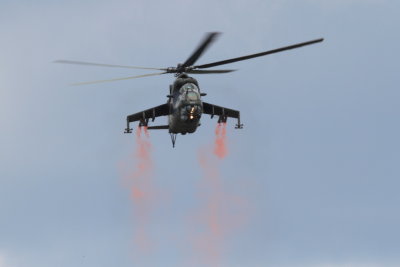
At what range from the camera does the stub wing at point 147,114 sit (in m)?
83.7

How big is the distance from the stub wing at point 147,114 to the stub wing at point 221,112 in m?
3.68

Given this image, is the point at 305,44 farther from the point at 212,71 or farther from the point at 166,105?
the point at 166,105

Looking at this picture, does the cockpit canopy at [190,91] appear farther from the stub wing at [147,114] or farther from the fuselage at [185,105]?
the stub wing at [147,114]

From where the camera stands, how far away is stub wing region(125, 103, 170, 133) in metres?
83.7

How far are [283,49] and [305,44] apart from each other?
234 centimetres

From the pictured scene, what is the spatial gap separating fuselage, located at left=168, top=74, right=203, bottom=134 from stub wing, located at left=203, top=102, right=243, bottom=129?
4.08m

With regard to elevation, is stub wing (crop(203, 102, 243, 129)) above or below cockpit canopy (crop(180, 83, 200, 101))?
below

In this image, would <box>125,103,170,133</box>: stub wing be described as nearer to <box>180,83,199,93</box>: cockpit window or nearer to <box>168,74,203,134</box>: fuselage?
<box>168,74,203,134</box>: fuselage

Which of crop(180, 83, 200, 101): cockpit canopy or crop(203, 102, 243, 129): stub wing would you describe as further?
crop(203, 102, 243, 129): stub wing

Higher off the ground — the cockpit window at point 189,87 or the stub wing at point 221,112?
the cockpit window at point 189,87

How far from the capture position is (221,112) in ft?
275

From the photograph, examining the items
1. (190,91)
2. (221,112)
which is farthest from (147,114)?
(190,91)

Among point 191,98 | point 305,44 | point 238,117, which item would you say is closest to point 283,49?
point 305,44

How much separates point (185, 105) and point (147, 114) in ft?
28.8
